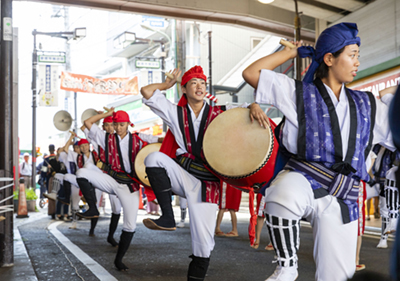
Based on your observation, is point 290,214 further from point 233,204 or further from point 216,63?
point 216,63

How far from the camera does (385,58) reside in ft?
31.2

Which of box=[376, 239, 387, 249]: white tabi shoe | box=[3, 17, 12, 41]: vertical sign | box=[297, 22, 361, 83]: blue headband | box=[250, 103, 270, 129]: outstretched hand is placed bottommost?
box=[376, 239, 387, 249]: white tabi shoe

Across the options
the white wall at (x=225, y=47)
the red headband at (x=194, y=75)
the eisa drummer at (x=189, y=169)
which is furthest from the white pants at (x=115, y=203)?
the white wall at (x=225, y=47)

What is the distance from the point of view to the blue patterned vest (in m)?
2.54

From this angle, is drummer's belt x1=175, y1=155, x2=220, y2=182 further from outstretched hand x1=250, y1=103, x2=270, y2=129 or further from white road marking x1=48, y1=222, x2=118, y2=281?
white road marking x1=48, y1=222, x2=118, y2=281

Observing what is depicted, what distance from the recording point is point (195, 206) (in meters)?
3.90

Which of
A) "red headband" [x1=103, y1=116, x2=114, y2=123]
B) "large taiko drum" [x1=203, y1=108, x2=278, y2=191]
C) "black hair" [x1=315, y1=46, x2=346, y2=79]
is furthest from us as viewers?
"red headband" [x1=103, y1=116, x2=114, y2=123]

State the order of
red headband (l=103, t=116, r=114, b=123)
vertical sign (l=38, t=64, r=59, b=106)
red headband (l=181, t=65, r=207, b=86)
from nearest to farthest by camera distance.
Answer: red headband (l=181, t=65, r=207, b=86), red headband (l=103, t=116, r=114, b=123), vertical sign (l=38, t=64, r=59, b=106)

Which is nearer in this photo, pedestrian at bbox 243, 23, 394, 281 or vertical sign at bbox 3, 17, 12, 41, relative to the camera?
pedestrian at bbox 243, 23, 394, 281

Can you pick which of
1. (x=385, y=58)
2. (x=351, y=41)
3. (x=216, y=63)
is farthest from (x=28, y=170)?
(x=351, y=41)

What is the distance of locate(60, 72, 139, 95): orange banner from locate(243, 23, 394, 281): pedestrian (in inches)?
693

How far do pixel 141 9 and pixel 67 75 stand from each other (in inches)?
376

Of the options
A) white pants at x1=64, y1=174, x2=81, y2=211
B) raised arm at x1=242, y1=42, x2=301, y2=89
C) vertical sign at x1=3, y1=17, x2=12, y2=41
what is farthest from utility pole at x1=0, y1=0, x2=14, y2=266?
white pants at x1=64, y1=174, x2=81, y2=211

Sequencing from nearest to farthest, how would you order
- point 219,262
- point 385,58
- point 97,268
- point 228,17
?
point 97,268
point 219,262
point 385,58
point 228,17
